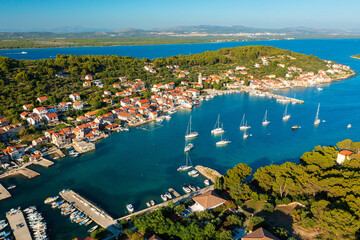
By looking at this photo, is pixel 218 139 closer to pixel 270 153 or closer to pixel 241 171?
pixel 270 153

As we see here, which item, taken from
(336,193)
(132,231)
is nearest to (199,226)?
(132,231)

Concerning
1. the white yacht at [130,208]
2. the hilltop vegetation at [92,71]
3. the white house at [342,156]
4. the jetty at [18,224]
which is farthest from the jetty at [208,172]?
the hilltop vegetation at [92,71]

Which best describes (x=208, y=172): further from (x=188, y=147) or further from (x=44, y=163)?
(x=44, y=163)

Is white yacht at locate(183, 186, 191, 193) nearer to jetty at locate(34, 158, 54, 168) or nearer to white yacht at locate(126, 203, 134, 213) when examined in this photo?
white yacht at locate(126, 203, 134, 213)

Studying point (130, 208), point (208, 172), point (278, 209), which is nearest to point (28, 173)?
point (130, 208)

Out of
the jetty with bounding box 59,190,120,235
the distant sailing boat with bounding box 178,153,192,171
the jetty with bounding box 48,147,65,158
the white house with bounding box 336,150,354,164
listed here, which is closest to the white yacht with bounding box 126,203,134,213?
the jetty with bounding box 59,190,120,235
